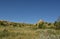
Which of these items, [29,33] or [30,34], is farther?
[29,33]

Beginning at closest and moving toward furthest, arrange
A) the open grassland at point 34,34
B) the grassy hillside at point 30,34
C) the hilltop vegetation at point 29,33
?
the open grassland at point 34,34 < the grassy hillside at point 30,34 < the hilltop vegetation at point 29,33

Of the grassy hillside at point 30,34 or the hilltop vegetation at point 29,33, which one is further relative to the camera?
the hilltop vegetation at point 29,33

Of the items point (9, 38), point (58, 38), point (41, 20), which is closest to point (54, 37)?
point (58, 38)

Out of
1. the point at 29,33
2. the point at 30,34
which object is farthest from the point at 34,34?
the point at 29,33

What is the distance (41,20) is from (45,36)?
36.7 m

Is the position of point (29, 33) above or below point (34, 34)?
above

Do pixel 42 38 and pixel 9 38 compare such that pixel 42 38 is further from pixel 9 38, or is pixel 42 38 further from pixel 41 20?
pixel 41 20

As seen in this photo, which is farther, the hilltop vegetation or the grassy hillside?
the hilltop vegetation

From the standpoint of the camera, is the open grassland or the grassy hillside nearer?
the open grassland

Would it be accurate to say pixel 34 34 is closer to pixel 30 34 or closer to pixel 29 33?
pixel 30 34

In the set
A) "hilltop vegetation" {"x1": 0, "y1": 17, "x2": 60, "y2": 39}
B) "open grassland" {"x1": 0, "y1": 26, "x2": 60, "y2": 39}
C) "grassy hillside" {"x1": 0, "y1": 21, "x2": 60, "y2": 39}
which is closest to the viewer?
"open grassland" {"x1": 0, "y1": 26, "x2": 60, "y2": 39}

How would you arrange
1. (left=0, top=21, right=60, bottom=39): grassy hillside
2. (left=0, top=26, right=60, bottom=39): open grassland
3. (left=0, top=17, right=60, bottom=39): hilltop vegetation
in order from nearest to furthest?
(left=0, top=26, right=60, bottom=39): open grassland < (left=0, top=21, right=60, bottom=39): grassy hillside < (left=0, top=17, right=60, bottom=39): hilltop vegetation

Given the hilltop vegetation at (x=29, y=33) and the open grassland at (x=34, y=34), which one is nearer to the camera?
the open grassland at (x=34, y=34)

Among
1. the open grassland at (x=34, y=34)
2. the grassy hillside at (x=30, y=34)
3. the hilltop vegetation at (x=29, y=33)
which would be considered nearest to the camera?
the open grassland at (x=34, y=34)
